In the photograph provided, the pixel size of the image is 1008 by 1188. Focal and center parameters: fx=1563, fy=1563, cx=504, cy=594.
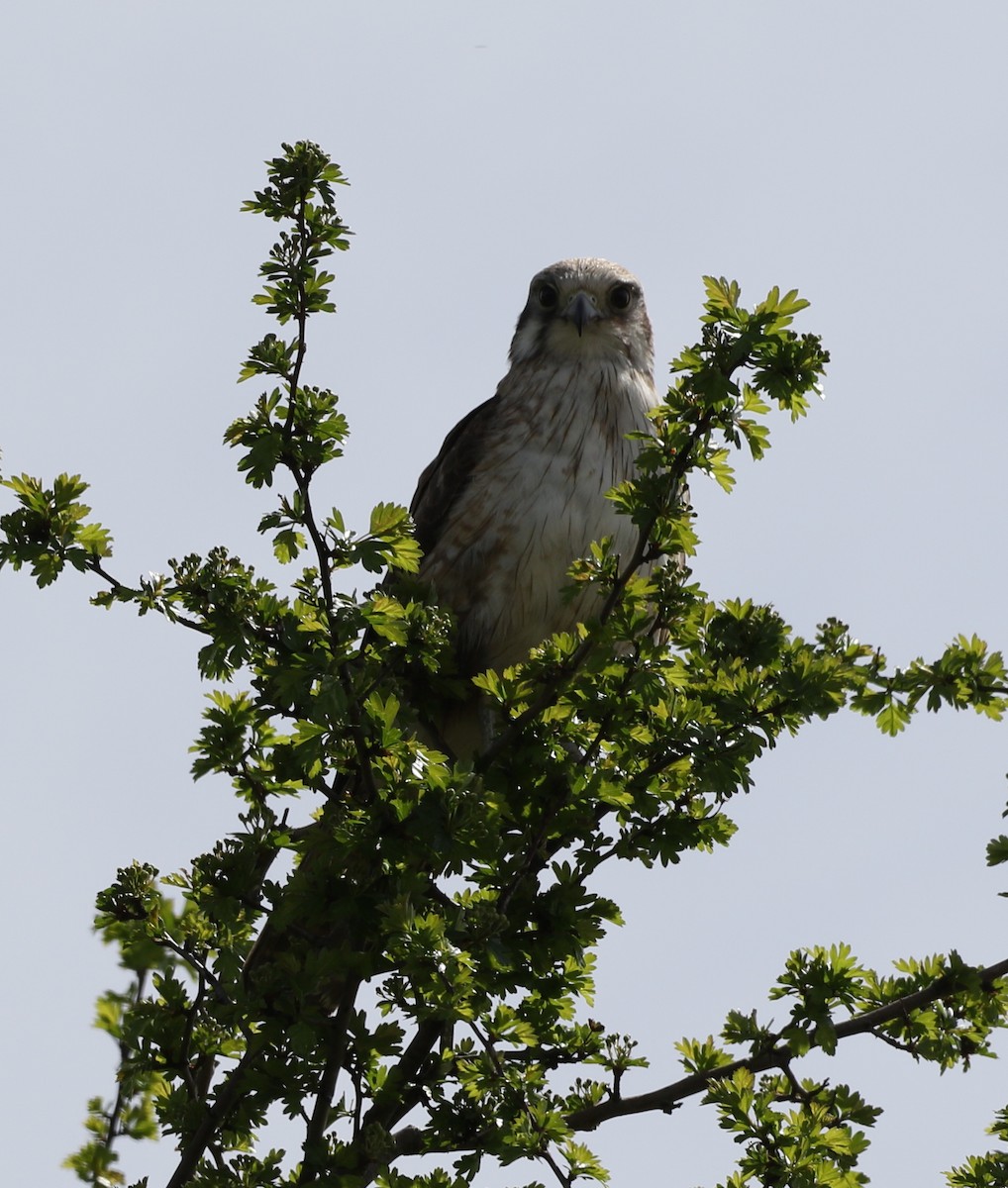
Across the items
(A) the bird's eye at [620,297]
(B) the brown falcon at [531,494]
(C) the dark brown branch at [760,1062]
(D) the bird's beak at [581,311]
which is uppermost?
(A) the bird's eye at [620,297]

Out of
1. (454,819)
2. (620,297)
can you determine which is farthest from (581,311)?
(454,819)

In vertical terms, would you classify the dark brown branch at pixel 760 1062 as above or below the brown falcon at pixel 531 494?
below

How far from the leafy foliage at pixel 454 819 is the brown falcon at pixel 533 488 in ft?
4.80

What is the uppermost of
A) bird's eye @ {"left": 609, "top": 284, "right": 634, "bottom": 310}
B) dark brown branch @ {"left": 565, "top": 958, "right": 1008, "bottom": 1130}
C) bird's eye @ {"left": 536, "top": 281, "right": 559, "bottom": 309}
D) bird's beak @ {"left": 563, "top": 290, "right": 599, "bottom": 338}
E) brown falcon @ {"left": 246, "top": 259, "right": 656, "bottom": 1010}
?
bird's eye @ {"left": 536, "top": 281, "right": 559, "bottom": 309}

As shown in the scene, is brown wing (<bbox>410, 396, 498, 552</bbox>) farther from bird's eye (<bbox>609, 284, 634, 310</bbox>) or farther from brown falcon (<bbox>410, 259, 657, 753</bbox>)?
bird's eye (<bbox>609, 284, 634, 310</bbox>)

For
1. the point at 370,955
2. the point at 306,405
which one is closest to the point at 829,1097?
the point at 370,955

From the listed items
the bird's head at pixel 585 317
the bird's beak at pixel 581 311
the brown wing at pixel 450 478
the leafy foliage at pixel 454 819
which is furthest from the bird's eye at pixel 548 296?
the leafy foliage at pixel 454 819

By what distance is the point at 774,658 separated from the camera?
4.06 metres

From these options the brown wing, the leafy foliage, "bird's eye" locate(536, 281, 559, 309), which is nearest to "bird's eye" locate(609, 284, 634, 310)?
"bird's eye" locate(536, 281, 559, 309)

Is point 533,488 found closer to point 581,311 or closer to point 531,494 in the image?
point 531,494

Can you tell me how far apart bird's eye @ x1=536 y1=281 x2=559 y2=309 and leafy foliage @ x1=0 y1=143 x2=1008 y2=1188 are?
2759 mm

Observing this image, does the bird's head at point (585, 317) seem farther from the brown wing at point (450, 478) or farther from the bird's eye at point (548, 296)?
the brown wing at point (450, 478)

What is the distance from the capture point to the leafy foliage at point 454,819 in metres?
3.59

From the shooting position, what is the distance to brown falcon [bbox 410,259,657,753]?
5707mm
